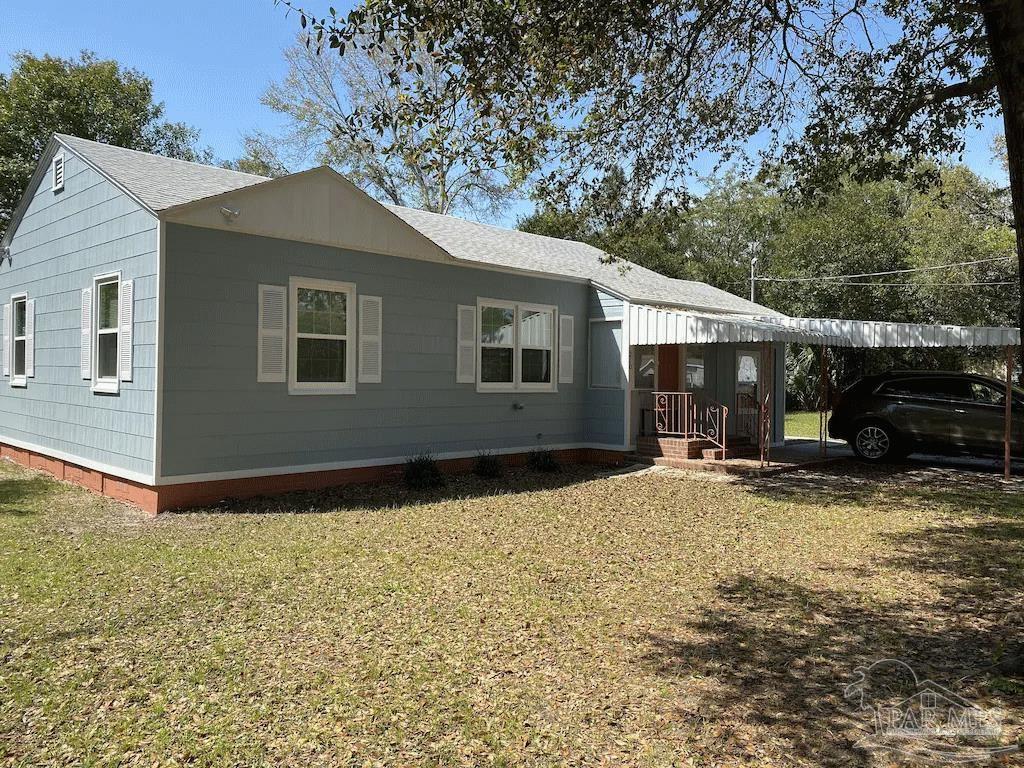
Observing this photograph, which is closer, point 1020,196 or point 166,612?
point 1020,196

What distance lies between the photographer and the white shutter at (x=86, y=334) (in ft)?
31.6

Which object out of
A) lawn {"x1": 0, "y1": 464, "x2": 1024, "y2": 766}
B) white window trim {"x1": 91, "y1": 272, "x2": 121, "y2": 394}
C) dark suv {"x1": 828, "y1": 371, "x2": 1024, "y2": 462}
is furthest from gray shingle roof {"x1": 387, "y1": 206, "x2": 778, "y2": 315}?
lawn {"x1": 0, "y1": 464, "x2": 1024, "y2": 766}

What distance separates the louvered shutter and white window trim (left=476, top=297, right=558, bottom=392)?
324 inches

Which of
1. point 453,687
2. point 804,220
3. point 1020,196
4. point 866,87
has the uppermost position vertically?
point 804,220

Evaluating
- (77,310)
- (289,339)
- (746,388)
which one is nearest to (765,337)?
(746,388)

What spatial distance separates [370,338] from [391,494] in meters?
2.20

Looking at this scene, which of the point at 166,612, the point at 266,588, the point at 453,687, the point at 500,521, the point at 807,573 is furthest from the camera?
the point at 500,521

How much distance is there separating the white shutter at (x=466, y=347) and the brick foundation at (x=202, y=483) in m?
1.35

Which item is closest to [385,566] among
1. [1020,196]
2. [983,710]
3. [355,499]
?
[355,499]

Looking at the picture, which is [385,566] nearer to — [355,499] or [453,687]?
[453,687]

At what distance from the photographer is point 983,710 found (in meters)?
3.51

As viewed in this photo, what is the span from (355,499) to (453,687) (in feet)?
18.9

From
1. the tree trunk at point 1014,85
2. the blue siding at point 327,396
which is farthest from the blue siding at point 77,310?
the tree trunk at point 1014,85

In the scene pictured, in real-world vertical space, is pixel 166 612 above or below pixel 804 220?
below
